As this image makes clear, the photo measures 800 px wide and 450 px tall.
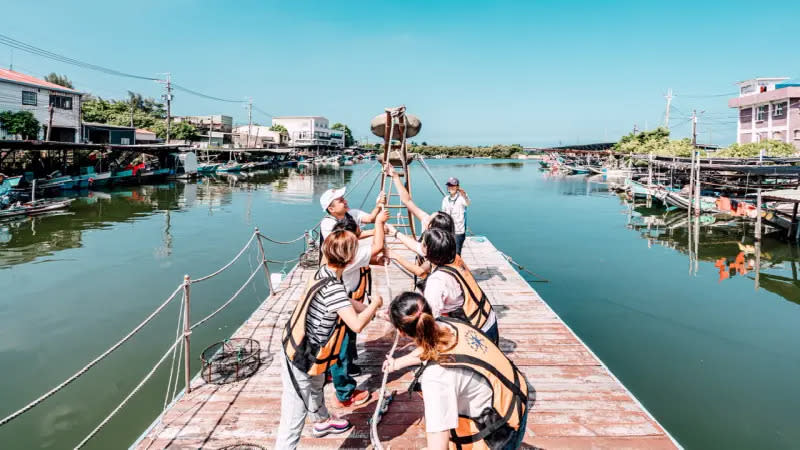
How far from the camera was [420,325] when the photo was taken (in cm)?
192

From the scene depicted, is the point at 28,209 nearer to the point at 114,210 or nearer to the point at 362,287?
the point at 114,210

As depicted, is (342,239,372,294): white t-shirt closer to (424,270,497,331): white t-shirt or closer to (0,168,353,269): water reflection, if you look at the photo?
(424,270,497,331): white t-shirt

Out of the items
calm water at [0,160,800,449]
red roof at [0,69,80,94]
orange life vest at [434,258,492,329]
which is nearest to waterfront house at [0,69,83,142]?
red roof at [0,69,80,94]

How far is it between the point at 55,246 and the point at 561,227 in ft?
70.3

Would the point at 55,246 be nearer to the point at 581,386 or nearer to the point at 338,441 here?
the point at 338,441

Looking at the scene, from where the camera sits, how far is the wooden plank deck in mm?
3566

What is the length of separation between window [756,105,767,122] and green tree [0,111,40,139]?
57438mm

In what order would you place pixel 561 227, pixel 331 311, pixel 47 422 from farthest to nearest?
pixel 561 227
pixel 47 422
pixel 331 311

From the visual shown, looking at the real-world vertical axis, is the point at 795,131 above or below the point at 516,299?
above

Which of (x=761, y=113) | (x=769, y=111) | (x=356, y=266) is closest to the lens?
(x=356, y=266)

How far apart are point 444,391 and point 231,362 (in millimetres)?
3815

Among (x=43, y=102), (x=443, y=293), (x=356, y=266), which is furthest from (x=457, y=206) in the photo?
(x=43, y=102)

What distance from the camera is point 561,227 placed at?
21.1 m

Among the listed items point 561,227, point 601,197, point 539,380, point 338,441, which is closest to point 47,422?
point 338,441
